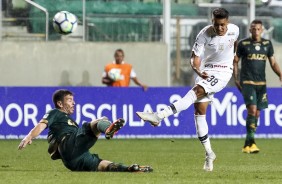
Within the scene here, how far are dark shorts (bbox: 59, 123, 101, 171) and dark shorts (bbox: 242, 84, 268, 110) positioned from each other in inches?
235

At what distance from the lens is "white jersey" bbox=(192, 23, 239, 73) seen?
14.2m

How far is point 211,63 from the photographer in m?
14.3

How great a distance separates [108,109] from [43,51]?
3.36m

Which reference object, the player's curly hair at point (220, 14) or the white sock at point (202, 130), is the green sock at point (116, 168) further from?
the player's curly hair at point (220, 14)

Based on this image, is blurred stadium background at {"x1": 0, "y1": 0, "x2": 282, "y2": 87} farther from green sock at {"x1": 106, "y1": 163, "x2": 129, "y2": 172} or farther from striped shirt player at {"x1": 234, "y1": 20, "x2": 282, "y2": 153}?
green sock at {"x1": 106, "y1": 163, "x2": 129, "y2": 172}

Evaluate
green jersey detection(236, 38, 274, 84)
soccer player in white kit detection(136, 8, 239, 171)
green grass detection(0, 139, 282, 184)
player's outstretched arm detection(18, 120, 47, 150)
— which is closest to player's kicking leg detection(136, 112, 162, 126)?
soccer player in white kit detection(136, 8, 239, 171)

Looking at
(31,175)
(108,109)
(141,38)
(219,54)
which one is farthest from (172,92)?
(31,175)

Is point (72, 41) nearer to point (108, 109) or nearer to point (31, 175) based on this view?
point (108, 109)

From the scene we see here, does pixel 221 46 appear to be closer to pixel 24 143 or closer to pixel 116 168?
pixel 116 168

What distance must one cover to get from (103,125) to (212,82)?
2154mm

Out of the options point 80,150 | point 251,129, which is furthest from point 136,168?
point 251,129

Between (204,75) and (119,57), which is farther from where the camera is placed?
(119,57)

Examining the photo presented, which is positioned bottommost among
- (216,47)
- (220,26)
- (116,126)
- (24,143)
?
(24,143)

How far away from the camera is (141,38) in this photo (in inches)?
1025
